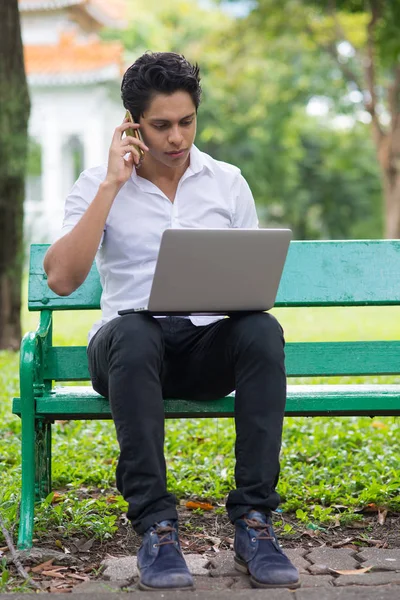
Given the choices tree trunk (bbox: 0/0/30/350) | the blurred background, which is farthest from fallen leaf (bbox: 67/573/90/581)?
the blurred background

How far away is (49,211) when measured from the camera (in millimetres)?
27938

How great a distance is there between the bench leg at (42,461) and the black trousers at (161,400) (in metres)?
0.51

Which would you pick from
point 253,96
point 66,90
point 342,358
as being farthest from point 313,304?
point 66,90

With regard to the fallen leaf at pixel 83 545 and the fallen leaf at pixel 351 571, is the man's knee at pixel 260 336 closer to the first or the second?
the fallen leaf at pixel 351 571

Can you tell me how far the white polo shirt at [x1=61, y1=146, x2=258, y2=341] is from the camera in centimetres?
322

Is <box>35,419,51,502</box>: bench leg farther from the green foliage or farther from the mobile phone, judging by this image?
the green foliage

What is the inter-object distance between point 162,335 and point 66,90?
86.6 feet

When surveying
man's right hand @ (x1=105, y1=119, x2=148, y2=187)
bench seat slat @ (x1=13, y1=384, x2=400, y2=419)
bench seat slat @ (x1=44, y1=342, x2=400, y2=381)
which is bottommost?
bench seat slat @ (x1=13, y1=384, x2=400, y2=419)

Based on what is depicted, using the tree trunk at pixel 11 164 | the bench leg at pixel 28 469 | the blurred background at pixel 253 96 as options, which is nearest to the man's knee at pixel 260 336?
the bench leg at pixel 28 469

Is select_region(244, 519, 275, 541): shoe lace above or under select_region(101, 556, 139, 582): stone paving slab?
above

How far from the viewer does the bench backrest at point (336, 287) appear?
3695mm

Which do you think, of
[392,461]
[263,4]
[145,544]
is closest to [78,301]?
[145,544]

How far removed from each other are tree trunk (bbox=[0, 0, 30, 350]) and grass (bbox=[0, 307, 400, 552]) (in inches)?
82.0

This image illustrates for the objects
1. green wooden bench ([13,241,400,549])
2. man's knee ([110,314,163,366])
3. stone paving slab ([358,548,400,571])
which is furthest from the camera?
green wooden bench ([13,241,400,549])
